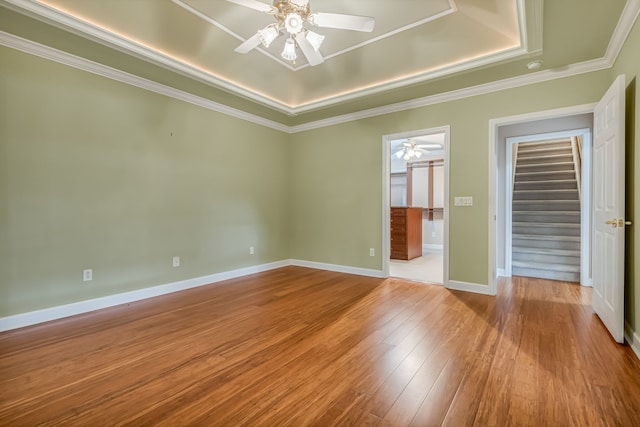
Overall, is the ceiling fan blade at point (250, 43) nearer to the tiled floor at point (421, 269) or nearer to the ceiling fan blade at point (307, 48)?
the ceiling fan blade at point (307, 48)

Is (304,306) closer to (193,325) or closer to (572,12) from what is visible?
(193,325)

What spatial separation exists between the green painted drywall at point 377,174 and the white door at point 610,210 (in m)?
0.76

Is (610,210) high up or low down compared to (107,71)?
down

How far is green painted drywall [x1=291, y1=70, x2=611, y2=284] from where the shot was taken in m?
3.49

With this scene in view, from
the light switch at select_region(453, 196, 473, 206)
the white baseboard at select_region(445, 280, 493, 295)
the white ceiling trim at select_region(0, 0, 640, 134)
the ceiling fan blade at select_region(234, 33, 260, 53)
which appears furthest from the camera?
the light switch at select_region(453, 196, 473, 206)

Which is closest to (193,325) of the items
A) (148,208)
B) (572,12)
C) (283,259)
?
(148,208)

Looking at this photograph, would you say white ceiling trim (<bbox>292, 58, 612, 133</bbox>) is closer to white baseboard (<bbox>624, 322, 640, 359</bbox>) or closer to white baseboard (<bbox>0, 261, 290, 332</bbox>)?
white baseboard (<bbox>624, 322, 640, 359</bbox>)

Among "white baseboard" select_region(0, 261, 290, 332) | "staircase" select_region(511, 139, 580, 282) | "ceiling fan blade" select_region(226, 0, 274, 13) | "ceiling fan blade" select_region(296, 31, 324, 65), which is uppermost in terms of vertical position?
"ceiling fan blade" select_region(226, 0, 274, 13)

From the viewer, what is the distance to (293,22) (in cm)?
214

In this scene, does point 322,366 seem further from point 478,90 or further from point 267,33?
point 478,90

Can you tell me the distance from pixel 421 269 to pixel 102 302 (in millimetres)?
4706

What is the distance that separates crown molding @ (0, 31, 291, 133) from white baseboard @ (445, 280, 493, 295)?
4.01 meters

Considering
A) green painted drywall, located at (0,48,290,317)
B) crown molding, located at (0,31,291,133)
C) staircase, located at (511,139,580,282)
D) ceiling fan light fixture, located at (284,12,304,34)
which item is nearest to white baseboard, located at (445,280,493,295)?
staircase, located at (511,139,580,282)

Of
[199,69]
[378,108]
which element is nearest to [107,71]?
[199,69]
